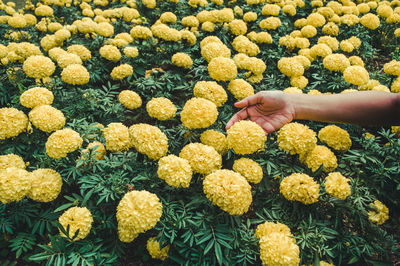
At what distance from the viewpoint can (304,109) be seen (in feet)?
8.71

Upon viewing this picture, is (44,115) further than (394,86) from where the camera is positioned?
No

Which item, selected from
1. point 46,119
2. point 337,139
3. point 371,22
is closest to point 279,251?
point 337,139

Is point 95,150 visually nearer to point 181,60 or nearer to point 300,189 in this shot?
point 181,60

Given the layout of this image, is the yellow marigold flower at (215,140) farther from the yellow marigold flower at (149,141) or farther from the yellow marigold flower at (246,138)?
the yellow marigold flower at (149,141)

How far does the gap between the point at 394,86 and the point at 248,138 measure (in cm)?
258

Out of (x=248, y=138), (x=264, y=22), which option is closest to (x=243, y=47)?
(x=264, y=22)

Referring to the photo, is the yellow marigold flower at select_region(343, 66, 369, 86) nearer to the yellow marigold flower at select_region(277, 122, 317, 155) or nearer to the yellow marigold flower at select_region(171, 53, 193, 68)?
the yellow marigold flower at select_region(277, 122, 317, 155)

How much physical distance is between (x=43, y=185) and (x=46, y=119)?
2.30ft

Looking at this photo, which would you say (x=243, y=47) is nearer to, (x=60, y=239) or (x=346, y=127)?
(x=346, y=127)

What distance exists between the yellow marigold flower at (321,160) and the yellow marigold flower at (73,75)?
115 inches

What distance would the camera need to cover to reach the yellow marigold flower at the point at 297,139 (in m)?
2.51

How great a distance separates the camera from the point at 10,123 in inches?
98.4

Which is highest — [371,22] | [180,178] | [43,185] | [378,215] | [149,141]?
[371,22]

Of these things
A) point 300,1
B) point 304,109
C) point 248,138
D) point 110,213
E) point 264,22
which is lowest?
point 110,213
